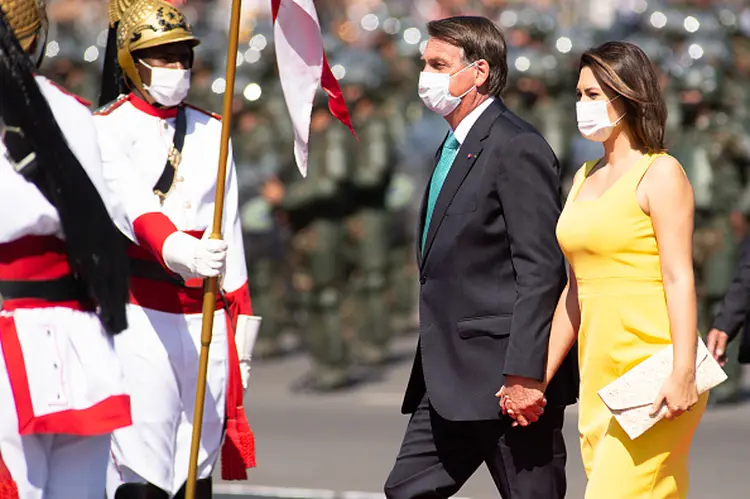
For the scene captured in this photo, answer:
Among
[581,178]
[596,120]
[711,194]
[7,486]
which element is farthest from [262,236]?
[7,486]

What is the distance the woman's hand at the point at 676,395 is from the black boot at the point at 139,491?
5.99 feet

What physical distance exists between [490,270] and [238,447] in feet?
3.90

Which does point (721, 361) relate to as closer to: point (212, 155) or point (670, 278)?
point (670, 278)

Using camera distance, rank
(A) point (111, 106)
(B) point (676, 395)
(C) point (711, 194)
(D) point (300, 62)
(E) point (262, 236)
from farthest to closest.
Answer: (E) point (262, 236) → (C) point (711, 194) → (D) point (300, 62) → (A) point (111, 106) → (B) point (676, 395)

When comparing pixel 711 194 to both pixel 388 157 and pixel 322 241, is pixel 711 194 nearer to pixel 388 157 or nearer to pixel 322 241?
pixel 388 157

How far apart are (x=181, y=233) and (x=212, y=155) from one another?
52 cm

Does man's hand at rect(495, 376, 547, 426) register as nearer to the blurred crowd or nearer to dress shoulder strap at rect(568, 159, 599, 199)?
dress shoulder strap at rect(568, 159, 599, 199)

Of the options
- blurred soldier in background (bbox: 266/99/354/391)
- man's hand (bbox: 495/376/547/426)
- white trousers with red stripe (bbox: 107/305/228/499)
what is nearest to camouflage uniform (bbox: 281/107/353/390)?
blurred soldier in background (bbox: 266/99/354/391)

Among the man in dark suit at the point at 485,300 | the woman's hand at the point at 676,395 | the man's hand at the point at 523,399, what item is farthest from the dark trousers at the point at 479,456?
the woman's hand at the point at 676,395

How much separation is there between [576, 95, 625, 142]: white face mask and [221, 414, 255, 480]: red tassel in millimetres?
1664

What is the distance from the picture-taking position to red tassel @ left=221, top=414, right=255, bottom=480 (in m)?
6.24

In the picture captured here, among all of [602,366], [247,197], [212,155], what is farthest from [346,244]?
[602,366]

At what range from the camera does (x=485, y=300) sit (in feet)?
18.7

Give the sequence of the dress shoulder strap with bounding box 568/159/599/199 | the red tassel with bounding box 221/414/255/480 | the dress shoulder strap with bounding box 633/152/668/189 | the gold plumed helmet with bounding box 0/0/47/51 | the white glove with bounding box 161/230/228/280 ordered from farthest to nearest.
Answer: the red tassel with bounding box 221/414/255/480
the white glove with bounding box 161/230/228/280
the dress shoulder strap with bounding box 568/159/599/199
the dress shoulder strap with bounding box 633/152/668/189
the gold plumed helmet with bounding box 0/0/47/51
